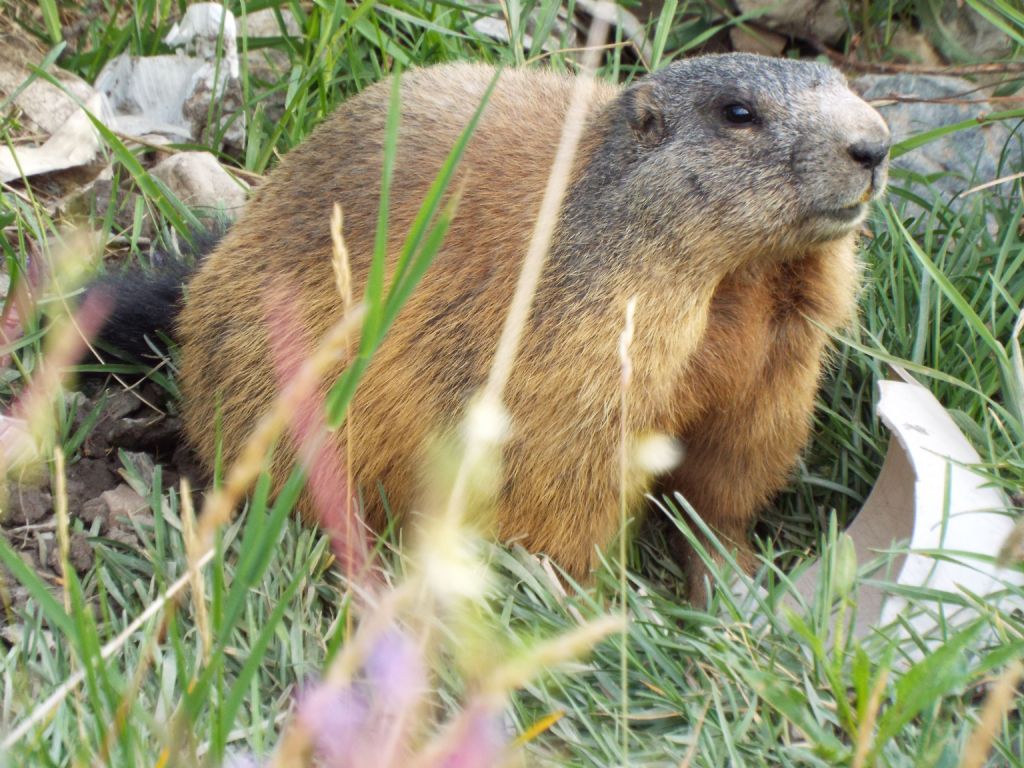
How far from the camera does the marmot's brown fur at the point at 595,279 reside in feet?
9.25

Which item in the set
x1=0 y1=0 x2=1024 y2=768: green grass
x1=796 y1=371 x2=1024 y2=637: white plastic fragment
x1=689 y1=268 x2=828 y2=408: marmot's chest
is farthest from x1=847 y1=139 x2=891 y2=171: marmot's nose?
x1=796 y1=371 x2=1024 y2=637: white plastic fragment

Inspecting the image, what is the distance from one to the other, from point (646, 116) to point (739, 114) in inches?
9.4

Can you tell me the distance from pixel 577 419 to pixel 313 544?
2.47 ft

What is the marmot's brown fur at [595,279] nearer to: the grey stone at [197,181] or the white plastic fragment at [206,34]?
the grey stone at [197,181]

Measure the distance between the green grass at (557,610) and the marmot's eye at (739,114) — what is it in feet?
2.21

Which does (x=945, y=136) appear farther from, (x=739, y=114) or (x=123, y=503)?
(x=123, y=503)

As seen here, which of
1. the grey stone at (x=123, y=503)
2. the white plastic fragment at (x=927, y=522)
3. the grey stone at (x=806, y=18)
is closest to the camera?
the white plastic fragment at (x=927, y=522)

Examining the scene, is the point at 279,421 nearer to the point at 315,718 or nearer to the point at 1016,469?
the point at 315,718

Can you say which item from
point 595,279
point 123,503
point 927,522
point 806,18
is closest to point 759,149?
point 595,279

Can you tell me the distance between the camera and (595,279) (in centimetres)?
292

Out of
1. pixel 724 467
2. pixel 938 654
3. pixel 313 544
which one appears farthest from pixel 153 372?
pixel 938 654

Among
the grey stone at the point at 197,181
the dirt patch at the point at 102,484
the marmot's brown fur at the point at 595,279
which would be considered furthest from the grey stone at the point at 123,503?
the grey stone at the point at 197,181

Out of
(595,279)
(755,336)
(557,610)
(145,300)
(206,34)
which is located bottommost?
(557,610)

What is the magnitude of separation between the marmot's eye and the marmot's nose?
0.85 ft
